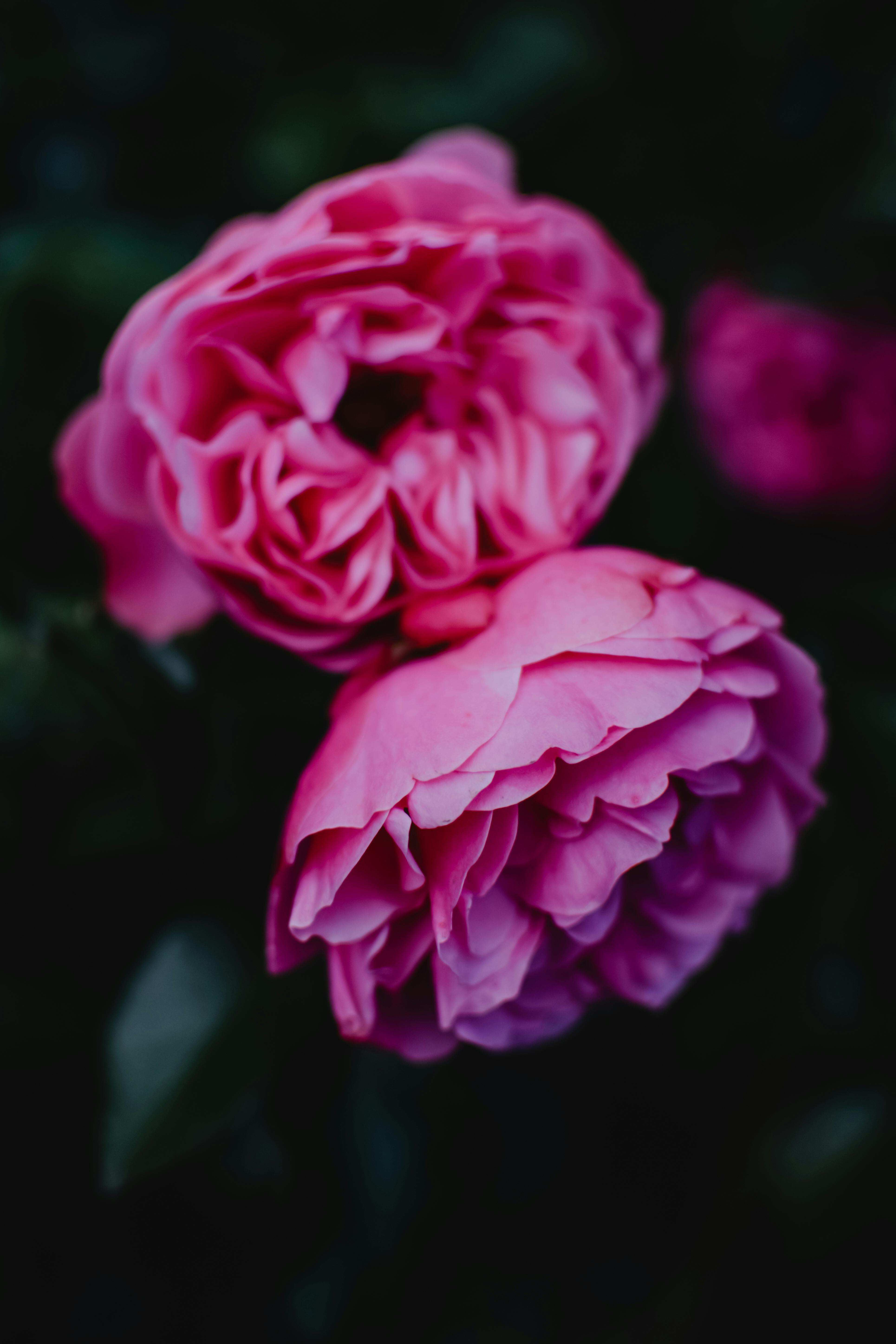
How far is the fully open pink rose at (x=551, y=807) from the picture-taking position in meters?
0.35

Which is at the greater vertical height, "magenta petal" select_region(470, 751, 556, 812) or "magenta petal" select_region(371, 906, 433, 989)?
"magenta petal" select_region(470, 751, 556, 812)

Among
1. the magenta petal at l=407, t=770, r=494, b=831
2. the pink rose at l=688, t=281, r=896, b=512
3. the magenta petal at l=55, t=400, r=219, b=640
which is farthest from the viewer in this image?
the pink rose at l=688, t=281, r=896, b=512

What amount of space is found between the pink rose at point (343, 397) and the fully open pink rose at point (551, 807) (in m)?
0.04

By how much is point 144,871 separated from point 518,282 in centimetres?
39

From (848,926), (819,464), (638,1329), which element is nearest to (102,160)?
(819,464)

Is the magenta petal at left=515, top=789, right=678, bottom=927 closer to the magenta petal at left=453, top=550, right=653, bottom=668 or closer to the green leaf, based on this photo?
the magenta petal at left=453, top=550, right=653, bottom=668

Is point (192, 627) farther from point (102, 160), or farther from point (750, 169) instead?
point (750, 169)

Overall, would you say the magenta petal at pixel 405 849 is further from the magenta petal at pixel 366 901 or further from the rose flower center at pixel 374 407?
the rose flower center at pixel 374 407

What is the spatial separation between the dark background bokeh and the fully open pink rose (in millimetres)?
153

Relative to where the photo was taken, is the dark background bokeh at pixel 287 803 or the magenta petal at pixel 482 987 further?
the dark background bokeh at pixel 287 803

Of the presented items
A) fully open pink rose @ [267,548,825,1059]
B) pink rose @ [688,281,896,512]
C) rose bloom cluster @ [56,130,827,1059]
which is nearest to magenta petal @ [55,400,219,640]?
rose bloom cluster @ [56,130,827,1059]

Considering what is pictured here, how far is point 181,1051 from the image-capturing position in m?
0.48

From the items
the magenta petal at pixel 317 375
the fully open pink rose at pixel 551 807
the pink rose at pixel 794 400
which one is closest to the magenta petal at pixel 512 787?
the fully open pink rose at pixel 551 807

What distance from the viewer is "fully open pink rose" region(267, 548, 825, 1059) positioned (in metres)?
0.35
